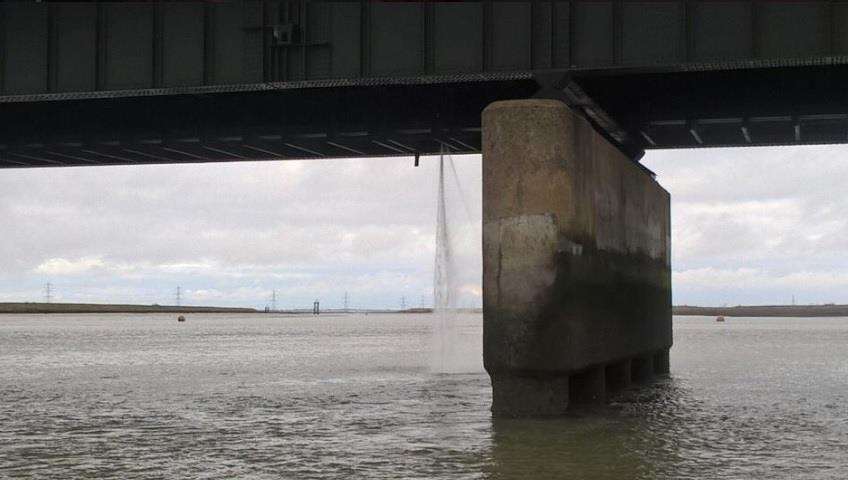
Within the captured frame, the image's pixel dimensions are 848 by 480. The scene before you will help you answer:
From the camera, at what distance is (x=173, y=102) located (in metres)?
34.9

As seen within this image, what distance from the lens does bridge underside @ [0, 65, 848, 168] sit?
31.5 metres

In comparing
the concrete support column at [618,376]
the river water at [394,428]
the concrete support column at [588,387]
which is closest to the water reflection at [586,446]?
the river water at [394,428]

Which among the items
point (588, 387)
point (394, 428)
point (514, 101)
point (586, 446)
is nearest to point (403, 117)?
point (514, 101)

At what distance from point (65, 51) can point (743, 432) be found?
2185 centimetres

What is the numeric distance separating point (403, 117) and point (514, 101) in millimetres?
10722

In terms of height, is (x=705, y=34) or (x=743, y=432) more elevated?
(x=705, y=34)

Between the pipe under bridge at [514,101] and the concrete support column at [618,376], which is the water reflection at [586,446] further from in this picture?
the concrete support column at [618,376]

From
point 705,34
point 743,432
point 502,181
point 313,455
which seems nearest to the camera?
point 313,455

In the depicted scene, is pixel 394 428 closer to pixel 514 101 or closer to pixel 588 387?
pixel 588 387

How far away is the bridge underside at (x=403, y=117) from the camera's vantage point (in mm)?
31469

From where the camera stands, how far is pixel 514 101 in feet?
79.1

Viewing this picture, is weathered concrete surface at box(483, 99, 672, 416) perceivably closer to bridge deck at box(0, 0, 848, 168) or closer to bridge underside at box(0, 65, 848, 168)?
bridge deck at box(0, 0, 848, 168)

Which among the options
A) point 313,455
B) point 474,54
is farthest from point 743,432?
point 474,54

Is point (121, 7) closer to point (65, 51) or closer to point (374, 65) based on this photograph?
point (65, 51)
